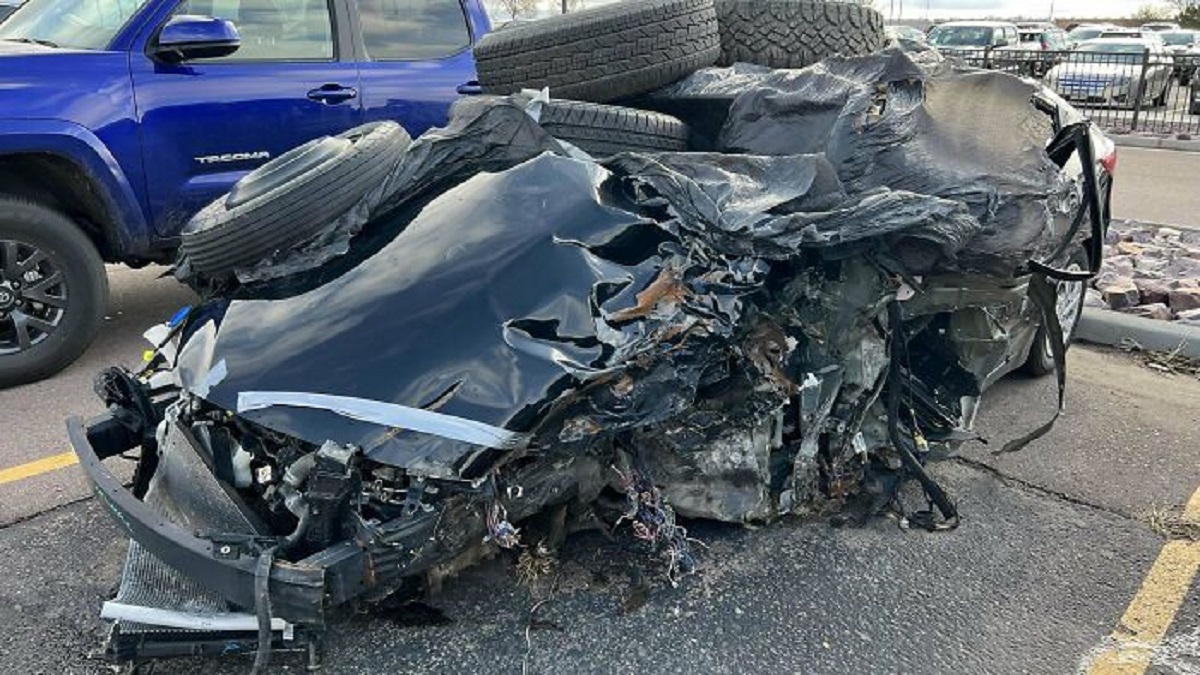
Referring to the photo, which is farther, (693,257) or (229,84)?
(229,84)

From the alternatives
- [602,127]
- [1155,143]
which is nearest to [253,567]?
[602,127]

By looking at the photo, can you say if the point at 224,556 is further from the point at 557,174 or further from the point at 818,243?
the point at 818,243

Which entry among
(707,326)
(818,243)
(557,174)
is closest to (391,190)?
(557,174)

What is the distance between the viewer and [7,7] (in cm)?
780

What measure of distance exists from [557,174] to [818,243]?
82 centimetres

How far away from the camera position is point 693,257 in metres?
2.87

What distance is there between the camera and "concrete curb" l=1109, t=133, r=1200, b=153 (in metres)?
14.4

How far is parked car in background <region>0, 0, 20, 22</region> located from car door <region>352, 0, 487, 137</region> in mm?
2167

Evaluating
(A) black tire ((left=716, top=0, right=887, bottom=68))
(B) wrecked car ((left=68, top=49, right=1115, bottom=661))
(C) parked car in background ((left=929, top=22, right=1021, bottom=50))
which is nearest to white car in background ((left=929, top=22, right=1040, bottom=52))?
(C) parked car in background ((left=929, top=22, right=1021, bottom=50))

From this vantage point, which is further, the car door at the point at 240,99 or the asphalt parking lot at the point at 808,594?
the car door at the point at 240,99

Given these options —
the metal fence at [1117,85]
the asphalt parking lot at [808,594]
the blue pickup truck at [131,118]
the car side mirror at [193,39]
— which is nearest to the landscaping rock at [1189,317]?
the asphalt parking lot at [808,594]

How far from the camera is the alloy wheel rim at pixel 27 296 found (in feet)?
16.2

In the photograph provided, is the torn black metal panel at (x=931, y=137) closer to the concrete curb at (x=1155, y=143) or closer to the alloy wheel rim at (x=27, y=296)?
the alloy wheel rim at (x=27, y=296)

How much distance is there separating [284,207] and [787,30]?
9.03 feet
